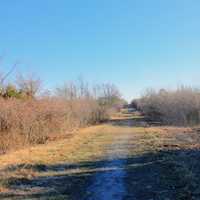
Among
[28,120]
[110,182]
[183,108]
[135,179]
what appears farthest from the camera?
[183,108]

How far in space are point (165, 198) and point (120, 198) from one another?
930 mm

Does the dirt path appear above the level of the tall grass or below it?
below

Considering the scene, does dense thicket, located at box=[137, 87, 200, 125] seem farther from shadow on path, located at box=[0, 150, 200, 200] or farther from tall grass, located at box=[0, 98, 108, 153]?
shadow on path, located at box=[0, 150, 200, 200]

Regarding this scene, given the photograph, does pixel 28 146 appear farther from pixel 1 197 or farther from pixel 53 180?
pixel 1 197

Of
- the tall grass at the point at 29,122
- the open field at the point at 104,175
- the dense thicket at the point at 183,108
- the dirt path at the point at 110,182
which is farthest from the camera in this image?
the dense thicket at the point at 183,108

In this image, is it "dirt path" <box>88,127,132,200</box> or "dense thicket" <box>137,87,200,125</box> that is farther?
"dense thicket" <box>137,87,200,125</box>

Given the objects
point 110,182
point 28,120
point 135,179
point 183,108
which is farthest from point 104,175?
point 183,108

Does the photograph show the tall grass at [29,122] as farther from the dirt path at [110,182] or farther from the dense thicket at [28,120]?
the dirt path at [110,182]

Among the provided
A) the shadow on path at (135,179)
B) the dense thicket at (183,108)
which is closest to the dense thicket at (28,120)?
the shadow on path at (135,179)

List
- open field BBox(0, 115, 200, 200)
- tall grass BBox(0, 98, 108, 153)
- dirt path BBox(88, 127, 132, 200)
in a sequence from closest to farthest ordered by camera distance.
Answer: dirt path BBox(88, 127, 132, 200) → open field BBox(0, 115, 200, 200) → tall grass BBox(0, 98, 108, 153)

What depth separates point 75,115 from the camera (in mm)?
28906

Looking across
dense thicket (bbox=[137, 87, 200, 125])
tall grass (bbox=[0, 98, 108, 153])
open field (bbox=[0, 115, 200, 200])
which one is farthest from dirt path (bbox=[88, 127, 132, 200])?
dense thicket (bbox=[137, 87, 200, 125])

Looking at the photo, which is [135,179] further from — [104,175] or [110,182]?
[104,175]

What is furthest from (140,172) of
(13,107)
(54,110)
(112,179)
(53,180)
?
(54,110)
